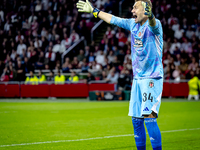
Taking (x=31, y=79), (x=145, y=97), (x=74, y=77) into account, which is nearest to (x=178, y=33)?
(x=74, y=77)

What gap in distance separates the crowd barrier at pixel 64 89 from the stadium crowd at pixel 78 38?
1.76 ft

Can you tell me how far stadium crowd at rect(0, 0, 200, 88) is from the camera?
2184 centimetres

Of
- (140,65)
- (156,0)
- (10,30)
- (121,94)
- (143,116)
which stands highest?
(156,0)

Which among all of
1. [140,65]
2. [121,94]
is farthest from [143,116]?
[121,94]

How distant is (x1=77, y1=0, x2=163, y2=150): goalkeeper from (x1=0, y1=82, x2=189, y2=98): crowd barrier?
52.6ft

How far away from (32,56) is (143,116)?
20739 mm

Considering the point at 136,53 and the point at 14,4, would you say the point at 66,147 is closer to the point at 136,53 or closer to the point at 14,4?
the point at 136,53

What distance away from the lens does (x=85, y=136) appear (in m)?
Result: 8.15

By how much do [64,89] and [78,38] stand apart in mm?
5358

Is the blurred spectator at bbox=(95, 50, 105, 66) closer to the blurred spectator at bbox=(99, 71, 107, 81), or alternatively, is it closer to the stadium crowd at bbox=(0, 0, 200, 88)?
the stadium crowd at bbox=(0, 0, 200, 88)

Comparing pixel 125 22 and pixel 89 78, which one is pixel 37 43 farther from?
pixel 125 22

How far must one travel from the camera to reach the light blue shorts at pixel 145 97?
488 centimetres

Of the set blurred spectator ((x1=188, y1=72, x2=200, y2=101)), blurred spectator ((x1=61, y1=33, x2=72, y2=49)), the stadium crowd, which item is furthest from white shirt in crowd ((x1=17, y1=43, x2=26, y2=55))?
blurred spectator ((x1=188, y1=72, x2=200, y2=101))

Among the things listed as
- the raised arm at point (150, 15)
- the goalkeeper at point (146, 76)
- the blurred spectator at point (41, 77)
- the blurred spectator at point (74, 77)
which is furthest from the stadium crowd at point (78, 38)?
the raised arm at point (150, 15)
